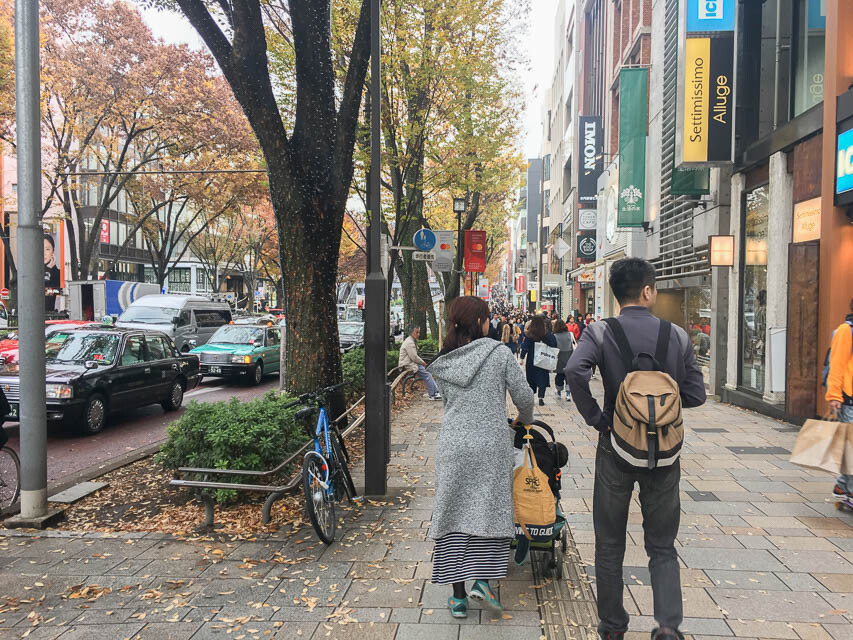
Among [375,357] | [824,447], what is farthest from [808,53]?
[375,357]

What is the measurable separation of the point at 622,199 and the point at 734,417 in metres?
12.1

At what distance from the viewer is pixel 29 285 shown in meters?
5.59

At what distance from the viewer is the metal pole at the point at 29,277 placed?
5.50 metres

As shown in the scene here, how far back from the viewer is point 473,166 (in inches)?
751

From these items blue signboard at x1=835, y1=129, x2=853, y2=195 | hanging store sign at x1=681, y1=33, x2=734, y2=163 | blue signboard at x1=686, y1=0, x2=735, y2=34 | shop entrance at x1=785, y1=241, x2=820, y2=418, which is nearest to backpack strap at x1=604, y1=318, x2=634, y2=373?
blue signboard at x1=835, y1=129, x2=853, y2=195

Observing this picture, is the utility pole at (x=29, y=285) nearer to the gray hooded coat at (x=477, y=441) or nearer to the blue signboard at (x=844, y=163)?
the gray hooded coat at (x=477, y=441)

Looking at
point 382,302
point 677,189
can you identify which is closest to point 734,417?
point 677,189

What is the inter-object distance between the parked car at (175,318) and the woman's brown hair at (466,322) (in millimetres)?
17206

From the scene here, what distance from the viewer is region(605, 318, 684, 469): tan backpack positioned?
2959 mm

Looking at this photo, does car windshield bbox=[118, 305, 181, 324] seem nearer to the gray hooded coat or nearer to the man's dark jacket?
the gray hooded coat

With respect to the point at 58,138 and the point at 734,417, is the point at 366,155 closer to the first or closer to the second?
the point at 734,417

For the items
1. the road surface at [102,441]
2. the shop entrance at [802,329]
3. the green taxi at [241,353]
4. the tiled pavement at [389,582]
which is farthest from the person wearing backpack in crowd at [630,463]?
the green taxi at [241,353]

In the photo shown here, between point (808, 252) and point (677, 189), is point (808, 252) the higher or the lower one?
the lower one

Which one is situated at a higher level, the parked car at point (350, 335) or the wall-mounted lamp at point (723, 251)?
the wall-mounted lamp at point (723, 251)
